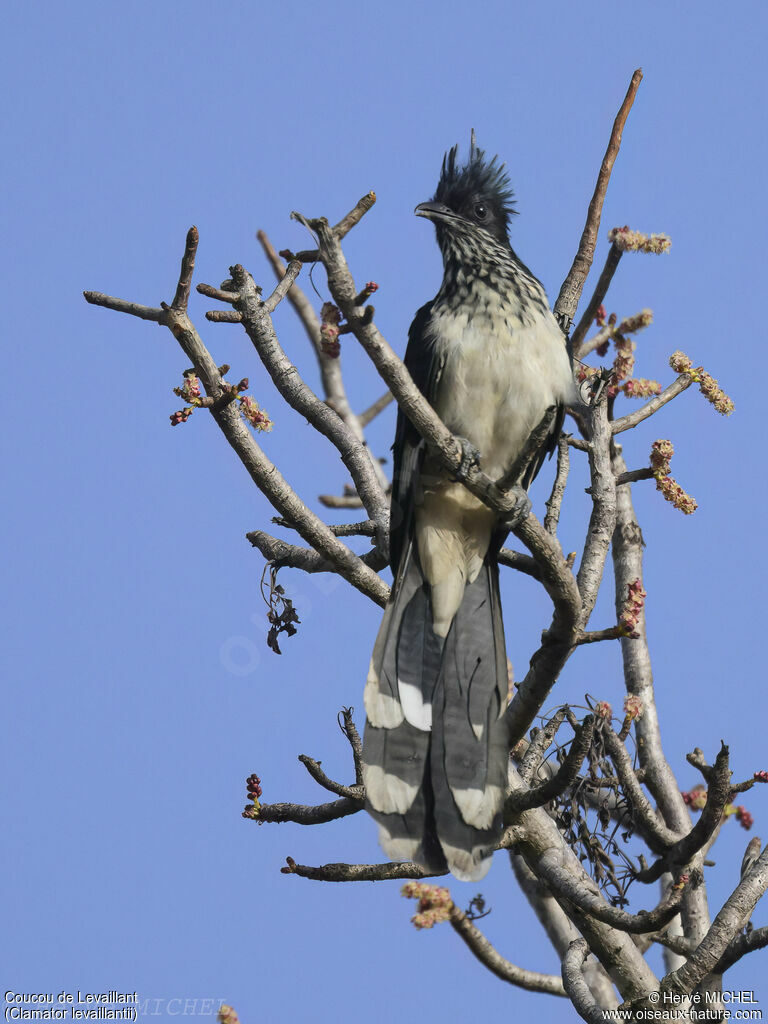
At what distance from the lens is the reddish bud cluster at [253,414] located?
343cm

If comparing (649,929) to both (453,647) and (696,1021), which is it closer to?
(696,1021)

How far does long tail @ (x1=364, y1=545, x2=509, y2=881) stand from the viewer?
10.9 ft

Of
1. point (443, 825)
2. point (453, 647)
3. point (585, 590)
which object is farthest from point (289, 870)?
point (585, 590)

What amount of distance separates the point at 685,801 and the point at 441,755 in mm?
1954

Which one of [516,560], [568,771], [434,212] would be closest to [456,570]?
[516,560]

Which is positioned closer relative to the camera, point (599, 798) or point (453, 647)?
point (453, 647)

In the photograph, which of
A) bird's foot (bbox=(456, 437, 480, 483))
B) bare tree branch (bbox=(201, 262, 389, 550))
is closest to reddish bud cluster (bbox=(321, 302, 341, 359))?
bare tree branch (bbox=(201, 262, 389, 550))

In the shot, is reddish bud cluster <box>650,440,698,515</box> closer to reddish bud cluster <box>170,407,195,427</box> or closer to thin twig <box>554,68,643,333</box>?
thin twig <box>554,68,643,333</box>

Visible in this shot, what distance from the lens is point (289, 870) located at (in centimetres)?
333

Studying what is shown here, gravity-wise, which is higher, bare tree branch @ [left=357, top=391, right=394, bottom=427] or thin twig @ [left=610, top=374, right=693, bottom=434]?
bare tree branch @ [left=357, top=391, right=394, bottom=427]

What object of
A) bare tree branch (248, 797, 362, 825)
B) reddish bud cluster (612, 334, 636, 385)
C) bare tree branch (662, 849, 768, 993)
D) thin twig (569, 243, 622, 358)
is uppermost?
thin twig (569, 243, 622, 358)

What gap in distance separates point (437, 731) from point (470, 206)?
2.28 metres

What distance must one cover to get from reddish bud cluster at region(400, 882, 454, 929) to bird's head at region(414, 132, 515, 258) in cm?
235

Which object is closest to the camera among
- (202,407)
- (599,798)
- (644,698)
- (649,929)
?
(649,929)
